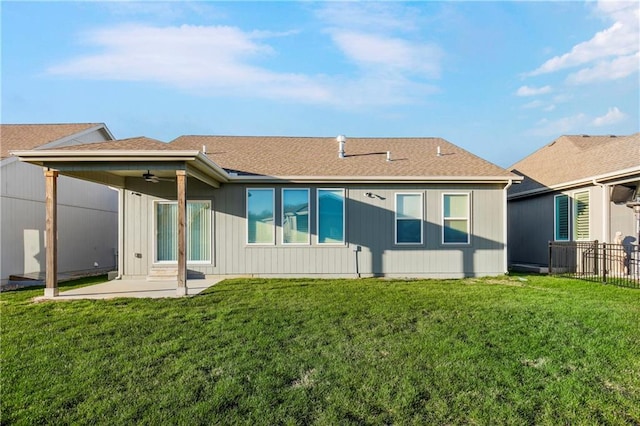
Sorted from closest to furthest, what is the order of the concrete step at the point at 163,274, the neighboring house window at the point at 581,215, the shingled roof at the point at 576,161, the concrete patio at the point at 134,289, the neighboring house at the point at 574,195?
the concrete patio at the point at 134,289
the concrete step at the point at 163,274
the neighboring house at the point at 574,195
the shingled roof at the point at 576,161
the neighboring house window at the point at 581,215

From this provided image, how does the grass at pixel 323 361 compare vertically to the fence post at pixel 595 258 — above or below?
below

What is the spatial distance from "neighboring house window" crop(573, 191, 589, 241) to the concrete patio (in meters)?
10.1

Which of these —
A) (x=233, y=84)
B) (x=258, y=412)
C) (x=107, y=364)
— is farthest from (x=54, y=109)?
(x=258, y=412)

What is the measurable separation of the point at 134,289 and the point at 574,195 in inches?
484

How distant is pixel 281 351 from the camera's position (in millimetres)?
4539

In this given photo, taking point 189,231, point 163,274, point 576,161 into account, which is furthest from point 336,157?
point 576,161

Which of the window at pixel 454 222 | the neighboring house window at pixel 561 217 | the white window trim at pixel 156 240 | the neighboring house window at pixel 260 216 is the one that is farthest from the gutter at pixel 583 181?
the white window trim at pixel 156 240

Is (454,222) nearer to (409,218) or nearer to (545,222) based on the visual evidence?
(409,218)

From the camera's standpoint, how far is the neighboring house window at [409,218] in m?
10.6

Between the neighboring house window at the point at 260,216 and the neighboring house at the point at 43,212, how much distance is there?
6251mm

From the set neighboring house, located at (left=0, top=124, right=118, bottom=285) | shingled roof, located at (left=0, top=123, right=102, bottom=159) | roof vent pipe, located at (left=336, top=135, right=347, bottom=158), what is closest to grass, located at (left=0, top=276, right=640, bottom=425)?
neighboring house, located at (left=0, top=124, right=118, bottom=285)

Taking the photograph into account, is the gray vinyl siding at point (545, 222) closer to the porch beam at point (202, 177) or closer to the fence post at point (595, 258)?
the fence post at point (595, 258)

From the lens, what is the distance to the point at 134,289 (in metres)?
8.58

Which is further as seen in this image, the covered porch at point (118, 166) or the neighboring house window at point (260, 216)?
the neighboring house window at point (260, 216)
